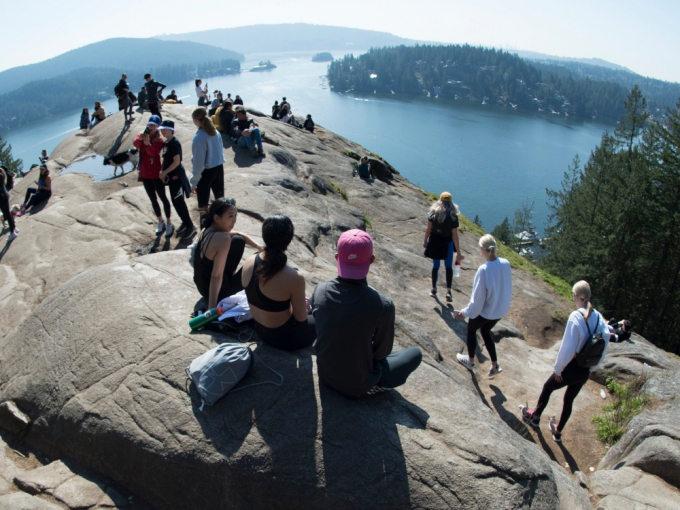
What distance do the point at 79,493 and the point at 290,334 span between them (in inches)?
97.6

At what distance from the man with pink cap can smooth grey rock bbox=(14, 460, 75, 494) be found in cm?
281

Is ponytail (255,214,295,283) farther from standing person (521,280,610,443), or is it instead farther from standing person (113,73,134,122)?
standing person (113,73,134,122)

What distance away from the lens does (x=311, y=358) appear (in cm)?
491

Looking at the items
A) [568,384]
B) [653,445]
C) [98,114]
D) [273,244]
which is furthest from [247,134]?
[98,114]

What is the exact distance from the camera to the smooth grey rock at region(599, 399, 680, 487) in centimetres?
570

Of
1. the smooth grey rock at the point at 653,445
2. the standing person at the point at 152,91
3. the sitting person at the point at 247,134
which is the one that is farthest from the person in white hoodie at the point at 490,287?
the standing person at the point at 152,91

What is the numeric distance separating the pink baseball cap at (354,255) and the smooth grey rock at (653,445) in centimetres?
492

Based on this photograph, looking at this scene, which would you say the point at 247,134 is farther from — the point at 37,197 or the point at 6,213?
the point at 6,213

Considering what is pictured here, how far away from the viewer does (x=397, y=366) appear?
4562 millimetres

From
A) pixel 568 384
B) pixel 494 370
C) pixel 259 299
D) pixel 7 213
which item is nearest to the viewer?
pixel 259 299

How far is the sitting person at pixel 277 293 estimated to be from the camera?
174 inches

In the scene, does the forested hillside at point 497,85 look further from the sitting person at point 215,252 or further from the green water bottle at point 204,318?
the green water bottle at point 204,318

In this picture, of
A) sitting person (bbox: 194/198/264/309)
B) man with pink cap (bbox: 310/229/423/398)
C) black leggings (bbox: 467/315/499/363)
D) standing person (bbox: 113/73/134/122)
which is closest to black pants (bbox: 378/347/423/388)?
man with pink cap (bbox: 310/229/423/398)

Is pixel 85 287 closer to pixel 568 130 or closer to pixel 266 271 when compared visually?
pixel 266 271
